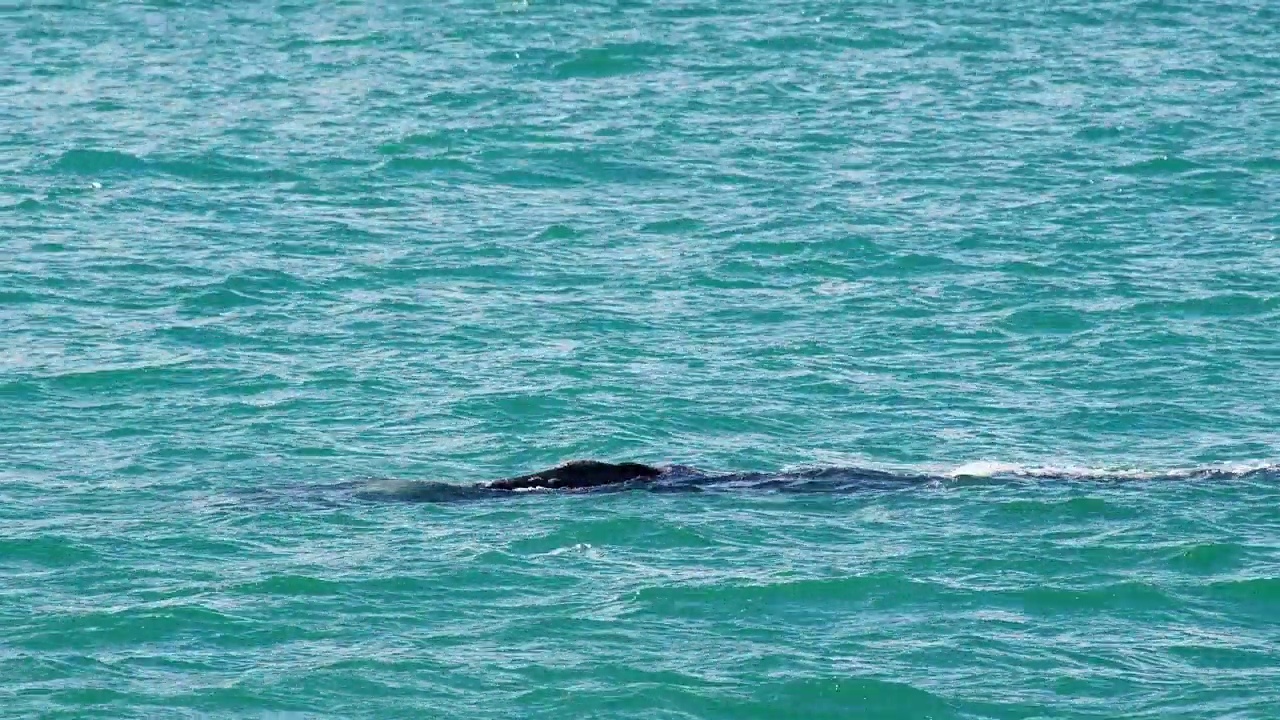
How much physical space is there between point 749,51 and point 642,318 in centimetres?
2430

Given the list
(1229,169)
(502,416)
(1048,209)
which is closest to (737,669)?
(502,416)

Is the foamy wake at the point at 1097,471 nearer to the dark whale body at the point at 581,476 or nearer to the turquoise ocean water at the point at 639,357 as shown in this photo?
the turquoise ocean water at the point at 639,357

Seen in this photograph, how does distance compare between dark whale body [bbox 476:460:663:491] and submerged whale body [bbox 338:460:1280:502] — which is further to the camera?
dark whale body [bbox 476:460:663:491]

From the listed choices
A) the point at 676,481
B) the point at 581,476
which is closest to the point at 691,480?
the point at 676,481

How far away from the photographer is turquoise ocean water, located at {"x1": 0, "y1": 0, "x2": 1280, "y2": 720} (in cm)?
2492

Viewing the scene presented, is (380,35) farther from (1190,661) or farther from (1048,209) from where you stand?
(1190,661)

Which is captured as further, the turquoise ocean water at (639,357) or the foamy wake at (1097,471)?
the foamy wake at (1097,471)

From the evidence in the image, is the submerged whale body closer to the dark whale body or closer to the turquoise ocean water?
the dark whale body

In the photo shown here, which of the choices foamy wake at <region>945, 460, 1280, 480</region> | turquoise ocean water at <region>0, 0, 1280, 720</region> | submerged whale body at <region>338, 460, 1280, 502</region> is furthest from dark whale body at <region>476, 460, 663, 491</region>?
foamy wake at <region>945, 460, 1280, 480</region>

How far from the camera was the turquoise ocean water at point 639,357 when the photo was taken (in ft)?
81.8

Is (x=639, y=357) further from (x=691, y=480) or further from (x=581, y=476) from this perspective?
(x=581, y=476)

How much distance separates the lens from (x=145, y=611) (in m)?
25.8

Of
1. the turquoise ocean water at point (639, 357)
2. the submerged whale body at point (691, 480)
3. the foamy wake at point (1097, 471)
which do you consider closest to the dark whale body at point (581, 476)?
the submerged whale body at point (691, 480)

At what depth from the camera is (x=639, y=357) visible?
3734cm
